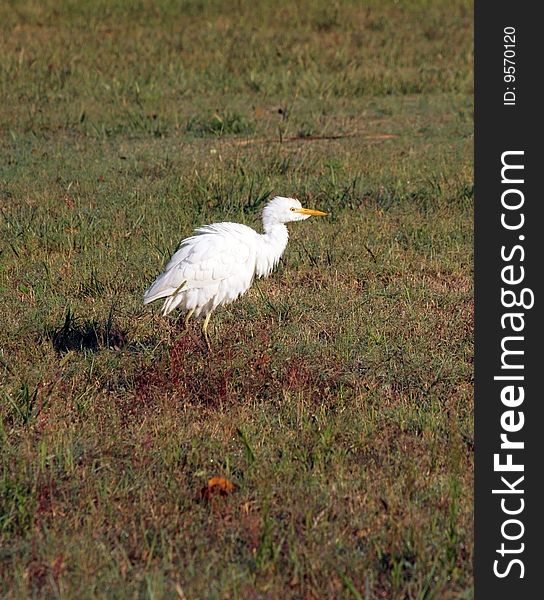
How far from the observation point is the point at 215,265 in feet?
21.1

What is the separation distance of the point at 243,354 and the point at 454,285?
2.08m

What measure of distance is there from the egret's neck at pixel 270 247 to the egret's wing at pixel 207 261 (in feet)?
0.38

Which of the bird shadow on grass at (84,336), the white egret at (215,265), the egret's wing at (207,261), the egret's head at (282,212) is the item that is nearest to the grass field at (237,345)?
the bird shadow on grass at (84,336)

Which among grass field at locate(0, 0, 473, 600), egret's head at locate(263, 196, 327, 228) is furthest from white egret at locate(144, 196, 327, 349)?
grass field at locate(0, 0, 473, 600)

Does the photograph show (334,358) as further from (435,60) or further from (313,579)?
(435,60)

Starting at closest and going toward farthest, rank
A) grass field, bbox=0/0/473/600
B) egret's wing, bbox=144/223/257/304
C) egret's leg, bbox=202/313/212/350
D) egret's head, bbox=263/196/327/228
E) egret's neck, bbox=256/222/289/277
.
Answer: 1. grass field, bbox=0/0/473/600
2. egret's leg, bbox=202/313/212/350
3. egret's wing, bbox=144/223/257/304
4. egret's neck, bbox=256/222/289/277
5. egret's head, bbox=263/196/327/228

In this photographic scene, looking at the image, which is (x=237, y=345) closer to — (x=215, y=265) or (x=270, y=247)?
(x=215, y=265)

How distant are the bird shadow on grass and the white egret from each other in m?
0.30

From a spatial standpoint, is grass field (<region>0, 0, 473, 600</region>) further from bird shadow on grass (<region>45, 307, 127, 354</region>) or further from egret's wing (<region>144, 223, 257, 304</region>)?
egret's wing (<region>144, 223, 257, 304</region>)

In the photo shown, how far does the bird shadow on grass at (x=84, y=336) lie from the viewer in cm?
628

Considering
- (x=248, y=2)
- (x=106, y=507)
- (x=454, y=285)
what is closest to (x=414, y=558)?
(x=106, y=507)

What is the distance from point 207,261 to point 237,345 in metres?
0.53

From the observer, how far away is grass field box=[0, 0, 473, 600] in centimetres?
411

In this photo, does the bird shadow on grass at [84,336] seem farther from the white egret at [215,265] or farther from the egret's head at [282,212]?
the egret's head at [282,212]
